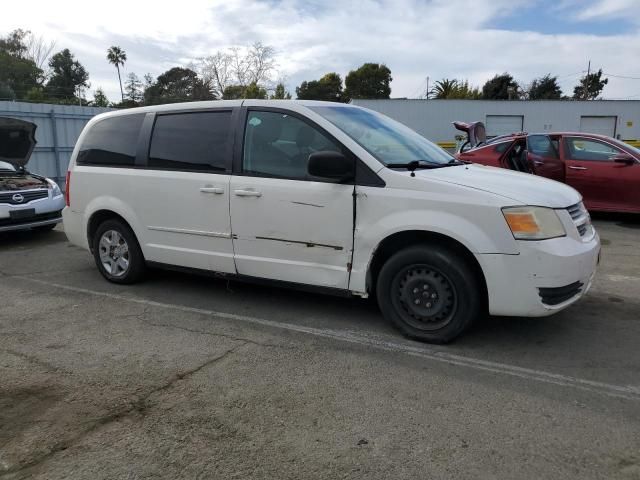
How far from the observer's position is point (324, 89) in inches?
2371

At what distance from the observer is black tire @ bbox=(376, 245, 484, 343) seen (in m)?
3.74

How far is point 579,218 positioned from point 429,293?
4.16 ft

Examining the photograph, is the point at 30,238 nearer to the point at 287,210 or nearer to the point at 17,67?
the point at 287,210

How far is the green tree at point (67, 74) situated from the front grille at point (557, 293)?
231 ft

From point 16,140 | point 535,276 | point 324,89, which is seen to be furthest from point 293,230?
point 324,89

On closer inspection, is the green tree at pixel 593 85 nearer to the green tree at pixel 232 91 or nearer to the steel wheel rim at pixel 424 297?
the green tree at pixel 232 91

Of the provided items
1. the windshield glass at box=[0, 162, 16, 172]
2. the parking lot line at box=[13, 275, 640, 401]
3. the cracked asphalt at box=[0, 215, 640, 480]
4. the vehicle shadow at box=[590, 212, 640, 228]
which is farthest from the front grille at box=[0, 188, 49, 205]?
the vehicle shadow at box=[590, 212, 640, 228]

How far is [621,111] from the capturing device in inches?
1078

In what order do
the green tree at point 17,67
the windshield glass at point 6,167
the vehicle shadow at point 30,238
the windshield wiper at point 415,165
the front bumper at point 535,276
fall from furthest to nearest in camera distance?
1. the green tree at point 17,67
2. the windshield glass at point 6,167
3. the vehicle shadow at point 30,238
4. the windshield wiper at point 415,165
5. the front bumper at point 535,276

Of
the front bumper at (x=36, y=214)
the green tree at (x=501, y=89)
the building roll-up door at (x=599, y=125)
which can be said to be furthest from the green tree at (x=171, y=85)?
the front bumper at (x=36, y=214)

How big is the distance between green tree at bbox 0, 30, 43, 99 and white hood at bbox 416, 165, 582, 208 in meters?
54.9

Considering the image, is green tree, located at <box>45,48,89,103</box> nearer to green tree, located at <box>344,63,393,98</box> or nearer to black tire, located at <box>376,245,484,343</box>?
green tree, located at <box>344,63,393,98</box>

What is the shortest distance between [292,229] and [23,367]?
217 centimetres

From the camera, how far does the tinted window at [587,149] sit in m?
8.85
